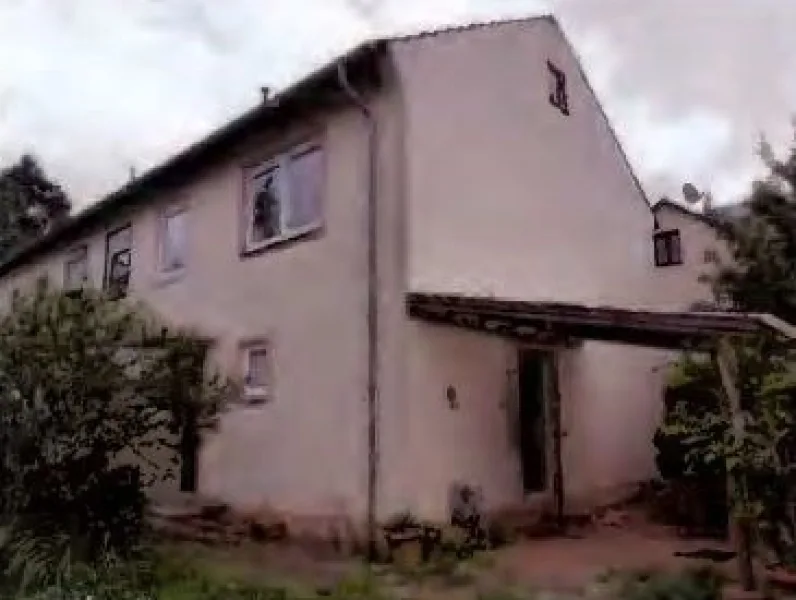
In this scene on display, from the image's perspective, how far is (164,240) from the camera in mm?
15336

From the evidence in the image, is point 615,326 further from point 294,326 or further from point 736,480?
point 294,326

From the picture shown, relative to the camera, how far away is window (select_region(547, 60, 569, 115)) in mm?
13734

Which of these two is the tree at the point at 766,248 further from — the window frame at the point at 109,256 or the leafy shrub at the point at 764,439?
the window frame at the point at 109,256

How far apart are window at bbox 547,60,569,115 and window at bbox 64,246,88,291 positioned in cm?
1067

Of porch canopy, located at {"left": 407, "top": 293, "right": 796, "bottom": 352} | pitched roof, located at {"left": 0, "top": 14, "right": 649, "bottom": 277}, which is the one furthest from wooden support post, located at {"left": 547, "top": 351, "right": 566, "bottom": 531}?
pitched roof, located at {"left": 0, "top": 14, "right": 649, "bottom": 277}

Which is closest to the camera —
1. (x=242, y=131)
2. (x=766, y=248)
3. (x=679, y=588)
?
Answer: (x=679, y=588)

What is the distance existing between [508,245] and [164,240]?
22.3 ft

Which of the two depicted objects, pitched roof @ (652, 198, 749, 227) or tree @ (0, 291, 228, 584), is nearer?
tree @ (0, 291, 228, 584)

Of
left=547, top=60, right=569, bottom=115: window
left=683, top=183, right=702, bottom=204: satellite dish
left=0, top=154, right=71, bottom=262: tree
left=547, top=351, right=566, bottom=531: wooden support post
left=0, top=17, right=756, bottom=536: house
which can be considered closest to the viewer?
left=0, top=17, right=756, bottom=536: house

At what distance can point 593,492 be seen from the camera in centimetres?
1316

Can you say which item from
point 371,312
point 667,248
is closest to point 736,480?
point 371,312

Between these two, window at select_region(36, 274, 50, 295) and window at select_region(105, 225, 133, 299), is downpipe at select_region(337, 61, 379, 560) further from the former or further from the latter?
window at select_region(105, 225, 133, 299)

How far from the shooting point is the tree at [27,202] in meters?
35.2

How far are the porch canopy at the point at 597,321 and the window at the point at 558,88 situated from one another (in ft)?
14.3
